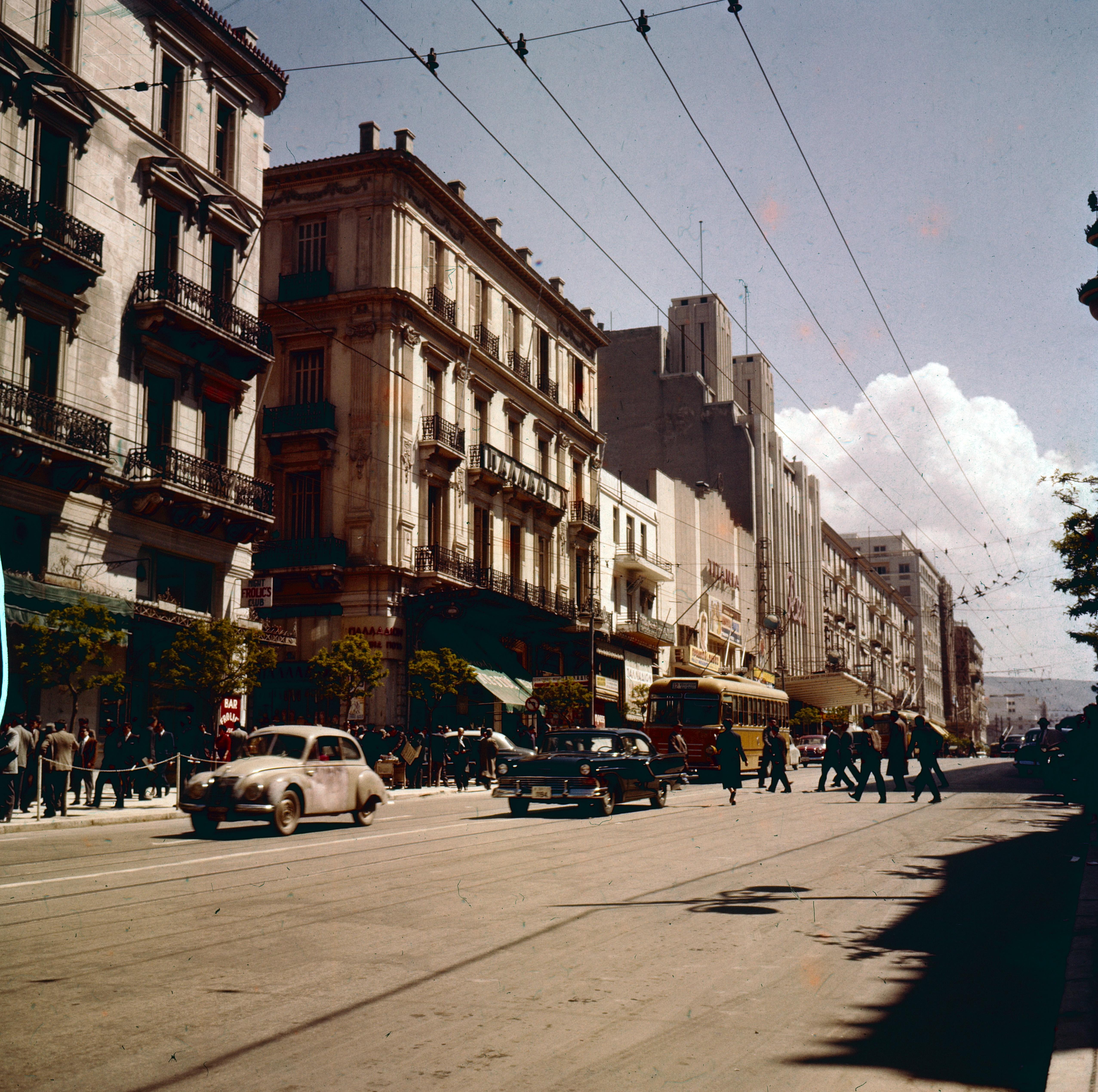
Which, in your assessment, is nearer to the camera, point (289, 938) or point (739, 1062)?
point (739, 1062)

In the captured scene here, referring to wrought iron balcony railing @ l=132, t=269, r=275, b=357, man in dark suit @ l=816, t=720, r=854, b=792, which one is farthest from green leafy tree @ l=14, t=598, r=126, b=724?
man in dark suit @ l=816, t=720, r=854, b=792

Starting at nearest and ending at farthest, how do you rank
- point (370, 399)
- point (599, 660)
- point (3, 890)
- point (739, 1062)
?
point (739, 1062) → point (3, 890) → point (370, 399) → point (599, 660)

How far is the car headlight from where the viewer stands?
1567 centimetres

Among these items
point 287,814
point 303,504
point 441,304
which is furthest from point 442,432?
point 287,814

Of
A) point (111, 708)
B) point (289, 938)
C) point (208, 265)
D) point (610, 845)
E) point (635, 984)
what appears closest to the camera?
point (635, 984)

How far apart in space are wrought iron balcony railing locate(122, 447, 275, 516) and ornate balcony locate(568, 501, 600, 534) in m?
22.2

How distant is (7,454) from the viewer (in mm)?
22828

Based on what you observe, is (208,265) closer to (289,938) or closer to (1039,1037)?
(289,938)

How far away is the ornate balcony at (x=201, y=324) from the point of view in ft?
89.7

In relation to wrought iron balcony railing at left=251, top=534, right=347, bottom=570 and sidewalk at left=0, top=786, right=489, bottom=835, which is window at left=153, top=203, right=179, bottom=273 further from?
sidewalk at left=0, top=786, right=489, bottom=835

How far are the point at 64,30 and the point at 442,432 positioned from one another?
18.6 meters

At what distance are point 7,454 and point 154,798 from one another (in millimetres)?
7806

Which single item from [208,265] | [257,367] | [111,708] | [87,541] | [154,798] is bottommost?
[154,798]

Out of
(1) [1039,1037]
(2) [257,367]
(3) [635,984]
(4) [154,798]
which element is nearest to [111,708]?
(4) [154,798]
